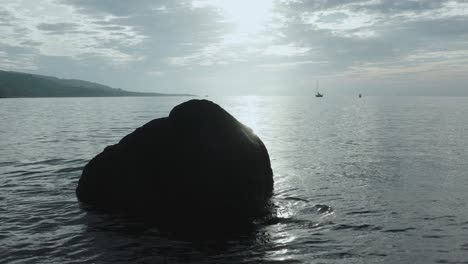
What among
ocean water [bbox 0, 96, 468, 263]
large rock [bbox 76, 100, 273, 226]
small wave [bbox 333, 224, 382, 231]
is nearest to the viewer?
ocean water [bbox 0, 96, 468, 263]

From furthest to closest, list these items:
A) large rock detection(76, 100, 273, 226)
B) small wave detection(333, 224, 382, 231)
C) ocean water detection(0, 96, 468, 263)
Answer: large rock detection(76, 100, 273, 226), small wave detection(333, 224, 382, 231), ocean water detection(0, 96, 468, 263)

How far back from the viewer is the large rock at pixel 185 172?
43.7 feet

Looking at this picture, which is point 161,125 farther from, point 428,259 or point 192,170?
point 428,259

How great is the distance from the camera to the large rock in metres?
13.3

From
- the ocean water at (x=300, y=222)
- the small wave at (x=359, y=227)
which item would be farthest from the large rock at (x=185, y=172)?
the small wave at (x=359, y=227)

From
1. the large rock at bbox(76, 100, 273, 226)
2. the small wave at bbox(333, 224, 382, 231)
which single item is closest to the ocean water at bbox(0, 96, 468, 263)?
the small wave at bbox(333, 224, 382, 231)

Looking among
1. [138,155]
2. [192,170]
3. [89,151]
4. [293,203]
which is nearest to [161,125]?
[138,155]

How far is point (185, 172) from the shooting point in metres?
13.5

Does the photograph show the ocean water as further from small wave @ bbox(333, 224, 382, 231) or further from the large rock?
the large rock

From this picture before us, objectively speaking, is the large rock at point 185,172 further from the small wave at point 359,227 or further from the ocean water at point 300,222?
the small wave at point 359,227

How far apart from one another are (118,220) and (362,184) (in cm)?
1105

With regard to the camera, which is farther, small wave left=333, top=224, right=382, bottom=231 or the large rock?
the large rock

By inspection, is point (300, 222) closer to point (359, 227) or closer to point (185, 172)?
point (359, 227)

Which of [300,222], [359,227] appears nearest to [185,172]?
[300,222]
